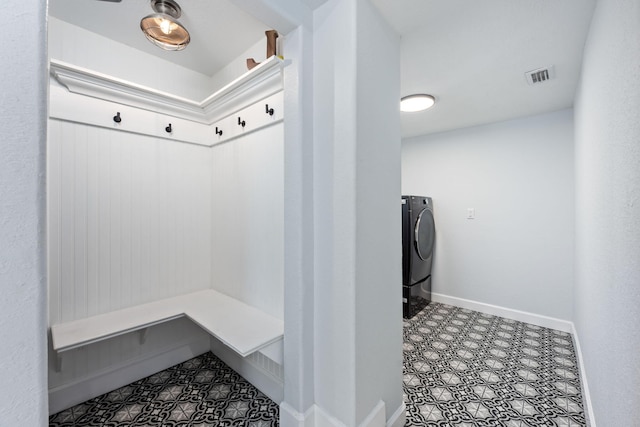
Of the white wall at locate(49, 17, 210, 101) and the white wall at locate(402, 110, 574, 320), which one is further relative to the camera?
the white wall at locate(402, 110, 574, 320)

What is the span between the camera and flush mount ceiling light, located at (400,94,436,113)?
2.31 metres

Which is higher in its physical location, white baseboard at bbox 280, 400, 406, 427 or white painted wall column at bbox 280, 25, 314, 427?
white painted wall column at bbox 280, 25, 314, 427

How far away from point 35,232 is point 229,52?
1873mm

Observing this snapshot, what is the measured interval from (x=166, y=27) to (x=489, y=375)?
10.4ft

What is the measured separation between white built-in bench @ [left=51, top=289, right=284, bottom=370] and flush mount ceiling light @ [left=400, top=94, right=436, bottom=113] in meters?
2.05

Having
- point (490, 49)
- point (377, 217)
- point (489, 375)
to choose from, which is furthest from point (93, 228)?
point (489, 375)

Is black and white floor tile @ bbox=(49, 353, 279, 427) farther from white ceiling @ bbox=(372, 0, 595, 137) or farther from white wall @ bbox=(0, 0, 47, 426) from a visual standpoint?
white ceiling @ bbox=(372, 0, 595, 137)

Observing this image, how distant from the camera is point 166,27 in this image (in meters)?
1.64

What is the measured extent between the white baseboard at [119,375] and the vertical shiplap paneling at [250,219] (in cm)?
53

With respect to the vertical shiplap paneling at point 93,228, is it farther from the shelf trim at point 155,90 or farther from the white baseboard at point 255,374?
the white baseboard at point 255,374

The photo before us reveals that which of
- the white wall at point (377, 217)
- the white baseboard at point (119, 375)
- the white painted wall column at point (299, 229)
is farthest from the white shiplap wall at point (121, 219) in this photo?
the white wall at point (377, 217)

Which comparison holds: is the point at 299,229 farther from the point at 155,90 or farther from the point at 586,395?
the point at 586,395

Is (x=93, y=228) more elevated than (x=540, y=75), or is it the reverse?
(x=540, y=75)

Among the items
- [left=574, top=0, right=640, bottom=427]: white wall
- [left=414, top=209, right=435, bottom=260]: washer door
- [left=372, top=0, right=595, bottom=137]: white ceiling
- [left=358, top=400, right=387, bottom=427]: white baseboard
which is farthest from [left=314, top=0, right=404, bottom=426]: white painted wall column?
[left=414, top=209, right=435, bottom=260]: washer door
